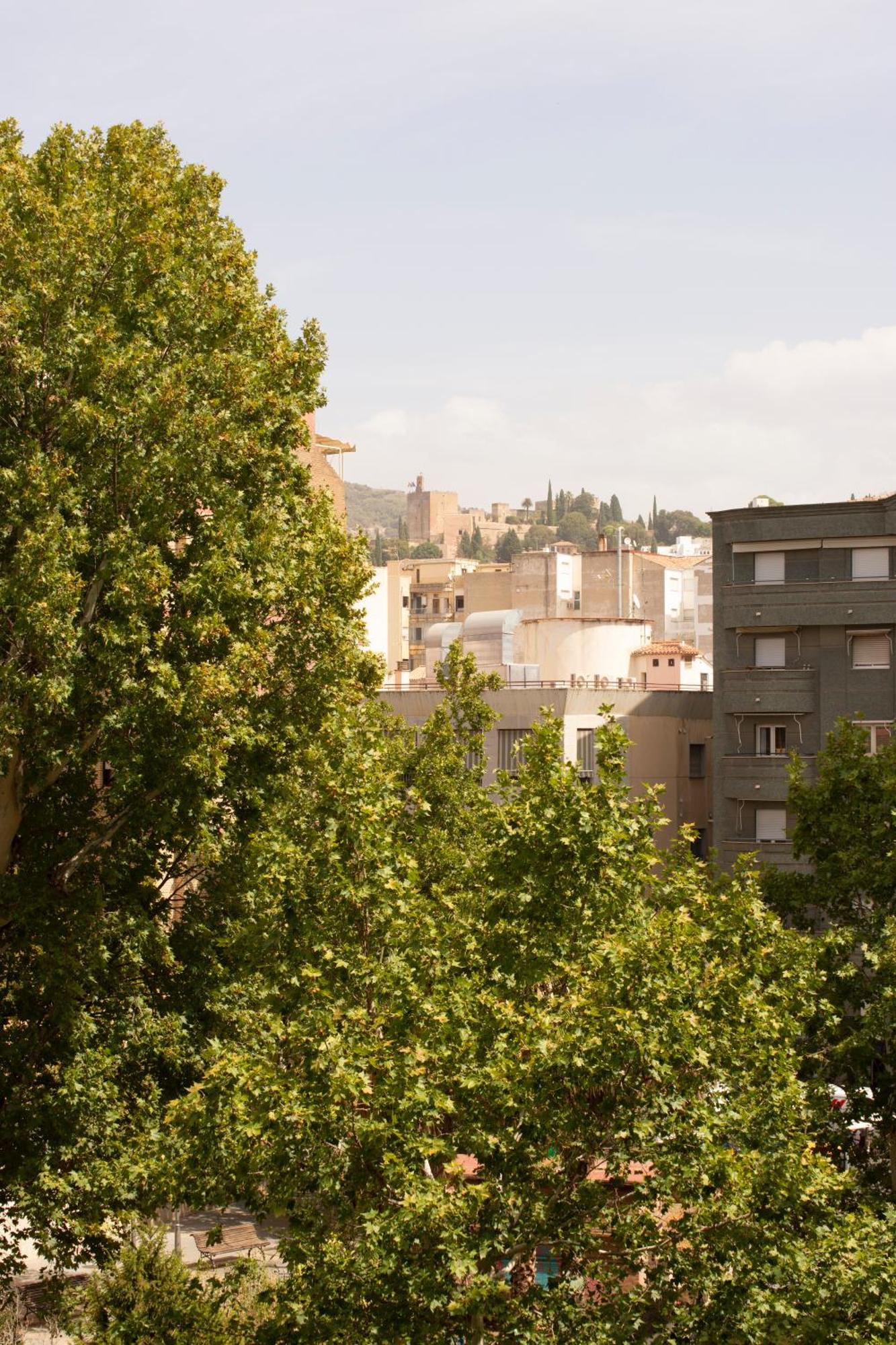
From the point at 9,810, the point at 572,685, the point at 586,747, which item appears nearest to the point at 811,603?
the point at 586,747

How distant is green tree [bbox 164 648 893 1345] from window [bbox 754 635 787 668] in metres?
29.2

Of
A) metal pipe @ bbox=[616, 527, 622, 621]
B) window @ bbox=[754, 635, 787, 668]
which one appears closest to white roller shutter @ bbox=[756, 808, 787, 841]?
window @ bbox=[754, 635, 787, 668]

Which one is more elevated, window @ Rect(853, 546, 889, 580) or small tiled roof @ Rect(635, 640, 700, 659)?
window @ Rect(853, 546, 889, 580)

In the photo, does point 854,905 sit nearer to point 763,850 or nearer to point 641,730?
point 763,850

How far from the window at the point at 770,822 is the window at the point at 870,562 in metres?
6.51

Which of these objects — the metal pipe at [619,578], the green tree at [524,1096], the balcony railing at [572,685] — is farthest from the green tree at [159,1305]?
the metal pipe at [619,578]

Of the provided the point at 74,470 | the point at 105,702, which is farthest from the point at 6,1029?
the point at 74,470

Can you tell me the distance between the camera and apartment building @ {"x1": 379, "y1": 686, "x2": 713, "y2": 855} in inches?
1939

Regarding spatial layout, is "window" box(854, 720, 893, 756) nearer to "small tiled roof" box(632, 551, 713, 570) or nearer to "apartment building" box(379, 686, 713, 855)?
"apartment building" box(379, 686, 713, 855)

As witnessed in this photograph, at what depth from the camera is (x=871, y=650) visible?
4403 centimetres

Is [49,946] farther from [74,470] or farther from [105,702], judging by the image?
[74,470]

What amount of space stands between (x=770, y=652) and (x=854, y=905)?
74.7 ft

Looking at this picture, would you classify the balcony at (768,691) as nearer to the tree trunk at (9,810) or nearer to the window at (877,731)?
the window at (877,731)

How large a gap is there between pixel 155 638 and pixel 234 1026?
5001mm
